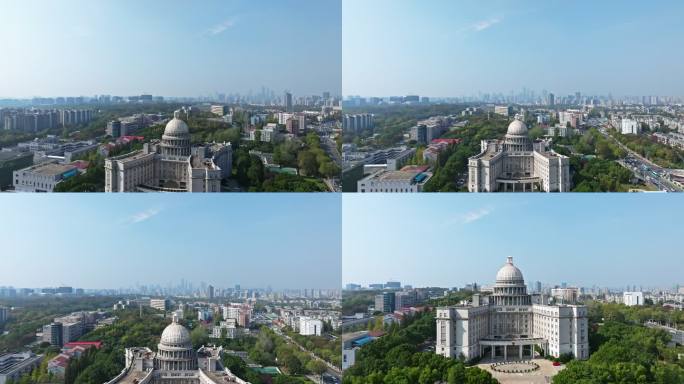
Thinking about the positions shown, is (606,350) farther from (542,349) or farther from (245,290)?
(245,290)

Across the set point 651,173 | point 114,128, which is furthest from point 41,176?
point 651,173

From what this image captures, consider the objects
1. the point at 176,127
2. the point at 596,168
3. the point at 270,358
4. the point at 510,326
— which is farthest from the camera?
the point at 510,326

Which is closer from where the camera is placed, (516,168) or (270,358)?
(516,168)

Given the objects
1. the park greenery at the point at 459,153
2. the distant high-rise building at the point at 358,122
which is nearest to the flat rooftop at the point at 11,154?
the distant high-rise building at the point at 358,122

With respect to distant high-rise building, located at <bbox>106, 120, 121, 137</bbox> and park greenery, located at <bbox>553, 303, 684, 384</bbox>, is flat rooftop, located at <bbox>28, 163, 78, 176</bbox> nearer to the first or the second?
distant high-rise building, located at <bbox>106, 120, 121, 137</bbox>

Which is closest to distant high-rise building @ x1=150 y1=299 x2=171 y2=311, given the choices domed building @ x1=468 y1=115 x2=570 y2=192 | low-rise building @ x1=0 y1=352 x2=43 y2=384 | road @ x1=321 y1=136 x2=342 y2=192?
low-rise building @ x1=0 y1=352 x2=43 y2=384

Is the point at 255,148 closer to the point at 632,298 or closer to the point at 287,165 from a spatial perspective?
the point at 287,165

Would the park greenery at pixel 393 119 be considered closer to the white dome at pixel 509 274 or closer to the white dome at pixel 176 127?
the white dome at pixel 176 127
